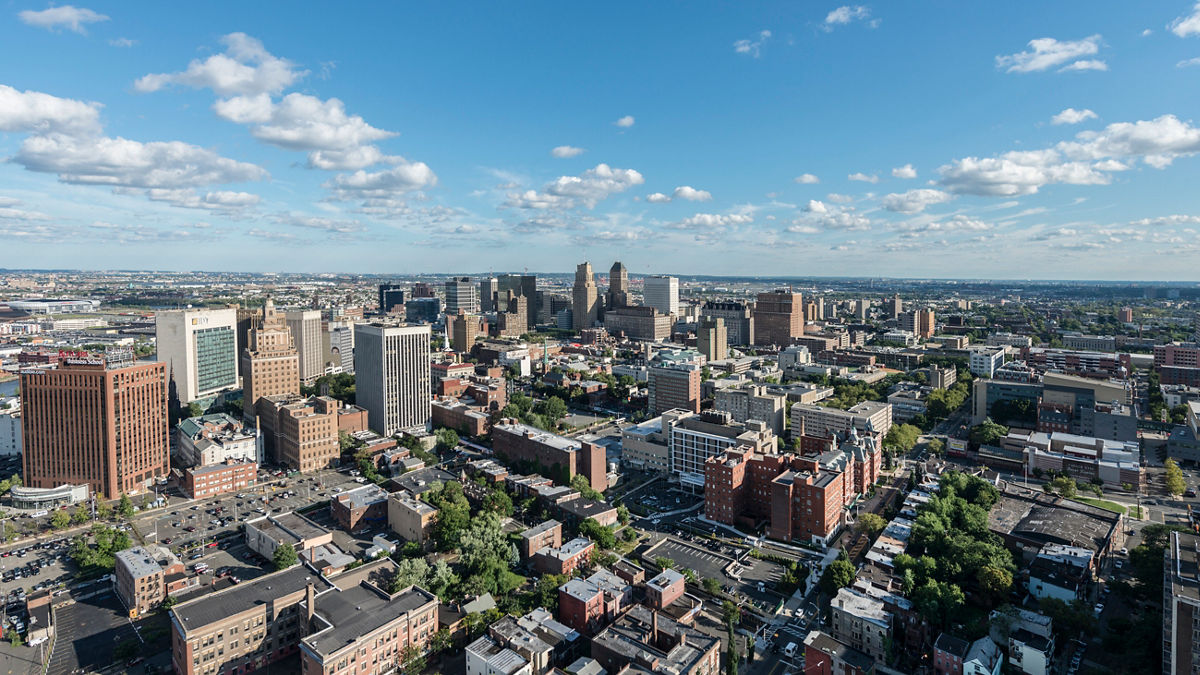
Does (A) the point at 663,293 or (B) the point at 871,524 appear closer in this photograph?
(B) the point at 871,524

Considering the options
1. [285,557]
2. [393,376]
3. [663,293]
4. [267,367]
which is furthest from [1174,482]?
[663,293]

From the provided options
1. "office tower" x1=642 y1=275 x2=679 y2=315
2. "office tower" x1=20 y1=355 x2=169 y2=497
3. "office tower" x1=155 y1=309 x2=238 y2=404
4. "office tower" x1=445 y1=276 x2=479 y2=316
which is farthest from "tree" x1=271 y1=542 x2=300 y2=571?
"office tower" x1=642 y1=275 x2=679 y2=315

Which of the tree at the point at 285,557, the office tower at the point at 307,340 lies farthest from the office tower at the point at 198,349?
the tree at the point at 285,557

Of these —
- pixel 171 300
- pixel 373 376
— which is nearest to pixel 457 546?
pixel 373 376

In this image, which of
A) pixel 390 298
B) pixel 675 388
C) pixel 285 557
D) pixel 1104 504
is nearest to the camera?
pixel 285 557

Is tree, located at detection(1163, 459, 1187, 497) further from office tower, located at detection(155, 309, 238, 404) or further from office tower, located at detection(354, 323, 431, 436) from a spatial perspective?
office tower, located at detection(155, 309, 238, 404)

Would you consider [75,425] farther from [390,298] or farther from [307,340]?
[390,298]

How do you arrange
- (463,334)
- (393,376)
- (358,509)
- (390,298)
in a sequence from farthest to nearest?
(390,298) → (463,334) → (393,376) → (358,509)
